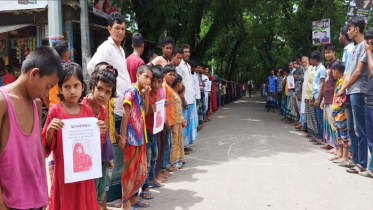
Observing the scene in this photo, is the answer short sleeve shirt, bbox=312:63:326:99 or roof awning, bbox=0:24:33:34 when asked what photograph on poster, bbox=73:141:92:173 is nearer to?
short sleeve shirt, bbox=312:63:326:99

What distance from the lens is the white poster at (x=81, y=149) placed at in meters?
2.31

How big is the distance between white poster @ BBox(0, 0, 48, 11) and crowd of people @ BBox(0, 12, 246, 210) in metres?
4.48

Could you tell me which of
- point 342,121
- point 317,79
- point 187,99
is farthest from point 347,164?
point 187,99

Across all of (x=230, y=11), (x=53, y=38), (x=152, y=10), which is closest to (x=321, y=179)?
(x=53, y=38)

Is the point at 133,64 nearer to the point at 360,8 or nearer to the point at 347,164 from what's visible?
the point at 347,164


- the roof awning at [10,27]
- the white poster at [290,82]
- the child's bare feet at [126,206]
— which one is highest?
the roof awning at [10,27]

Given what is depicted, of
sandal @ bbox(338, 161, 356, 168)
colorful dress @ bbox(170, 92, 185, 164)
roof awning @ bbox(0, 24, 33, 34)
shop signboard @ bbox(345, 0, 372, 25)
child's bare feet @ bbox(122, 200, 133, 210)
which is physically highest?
shop signboard @ bbox(345, 0, 372, 25)

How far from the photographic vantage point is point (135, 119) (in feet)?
11.3

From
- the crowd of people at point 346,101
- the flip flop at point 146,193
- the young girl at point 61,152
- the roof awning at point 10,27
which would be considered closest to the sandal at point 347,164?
the crowd of people at point 346,101

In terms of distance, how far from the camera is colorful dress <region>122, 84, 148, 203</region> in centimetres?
342

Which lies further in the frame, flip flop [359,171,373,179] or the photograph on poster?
flip flop [359,171,373,179]

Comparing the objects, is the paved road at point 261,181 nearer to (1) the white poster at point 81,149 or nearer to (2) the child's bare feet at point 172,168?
(2) the child's bare feet at point 172,168

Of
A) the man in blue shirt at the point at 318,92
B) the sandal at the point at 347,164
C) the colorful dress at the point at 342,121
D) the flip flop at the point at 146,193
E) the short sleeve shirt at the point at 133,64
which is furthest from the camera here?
the man in blue shirt at the point at 318,92

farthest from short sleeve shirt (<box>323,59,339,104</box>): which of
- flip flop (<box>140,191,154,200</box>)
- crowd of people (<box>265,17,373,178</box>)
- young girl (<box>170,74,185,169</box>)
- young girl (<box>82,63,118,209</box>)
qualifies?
young girl (<box>82,63,118,209</box>)
